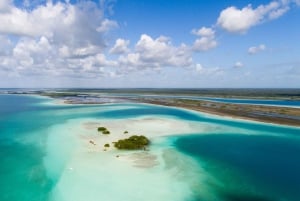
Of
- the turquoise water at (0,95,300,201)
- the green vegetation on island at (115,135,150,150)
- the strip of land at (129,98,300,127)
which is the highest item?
the strip of land at (129,98,300,127)

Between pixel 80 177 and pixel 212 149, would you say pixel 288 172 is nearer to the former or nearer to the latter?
pixel 212 149

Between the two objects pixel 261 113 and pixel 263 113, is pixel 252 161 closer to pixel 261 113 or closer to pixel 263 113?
pixel 261 113

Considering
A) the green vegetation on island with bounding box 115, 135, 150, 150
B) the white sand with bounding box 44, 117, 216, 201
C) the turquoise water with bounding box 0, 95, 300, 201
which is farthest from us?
the green vegetation on island with bounding box 115, 135, 150, 150

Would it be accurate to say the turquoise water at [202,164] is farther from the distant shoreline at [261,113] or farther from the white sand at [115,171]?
the distant shoreline at [261,113]

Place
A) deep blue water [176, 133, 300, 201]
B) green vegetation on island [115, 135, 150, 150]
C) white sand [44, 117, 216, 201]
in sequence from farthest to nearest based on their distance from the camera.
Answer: green vegetation on island [115, 135, 150, 150] < deep blue water [176, 133, 300, 201] < white sand [44, 117, 216, 201]

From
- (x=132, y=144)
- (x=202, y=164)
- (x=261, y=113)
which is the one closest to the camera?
(x=202, y=164)

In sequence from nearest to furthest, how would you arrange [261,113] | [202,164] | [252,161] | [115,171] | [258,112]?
[115,171]
[202,164]
[252,161]
[261,113]
[258,112]

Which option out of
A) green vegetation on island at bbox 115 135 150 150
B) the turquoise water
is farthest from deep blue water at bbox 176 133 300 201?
green vegetation on island at bbox 115 135 150 150

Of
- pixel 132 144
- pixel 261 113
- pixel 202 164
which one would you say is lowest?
pixel 202 164

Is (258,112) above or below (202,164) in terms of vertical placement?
above

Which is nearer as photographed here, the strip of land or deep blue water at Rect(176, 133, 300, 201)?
deep blue water at Rect(176, 133, 300, 201)

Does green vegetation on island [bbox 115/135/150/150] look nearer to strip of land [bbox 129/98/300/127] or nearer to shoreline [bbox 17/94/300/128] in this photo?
shoreline [bbox 17/94/300/128]

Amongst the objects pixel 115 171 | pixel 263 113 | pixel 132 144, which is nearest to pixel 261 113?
pixel 263 113
